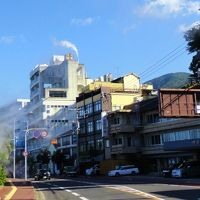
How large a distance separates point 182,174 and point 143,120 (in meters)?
27.8

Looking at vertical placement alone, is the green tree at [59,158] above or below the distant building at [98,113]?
below

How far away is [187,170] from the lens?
55938mm

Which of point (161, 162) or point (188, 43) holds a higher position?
point (188, 43)

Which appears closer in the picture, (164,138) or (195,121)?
(195,121)

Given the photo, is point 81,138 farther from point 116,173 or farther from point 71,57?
point 71,57

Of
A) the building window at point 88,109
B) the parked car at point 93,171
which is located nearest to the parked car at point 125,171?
the parked car at point 93,171

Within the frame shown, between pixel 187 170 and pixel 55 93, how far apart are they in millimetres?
84181

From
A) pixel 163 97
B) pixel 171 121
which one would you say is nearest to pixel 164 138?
pixel 171 121

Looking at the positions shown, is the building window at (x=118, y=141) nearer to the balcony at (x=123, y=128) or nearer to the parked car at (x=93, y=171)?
Answer: the balcony at (x=123, y=128)

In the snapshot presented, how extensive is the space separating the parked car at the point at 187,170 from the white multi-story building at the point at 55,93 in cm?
5231

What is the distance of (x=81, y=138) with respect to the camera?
10231 cm

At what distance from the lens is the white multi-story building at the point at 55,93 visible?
374 feet

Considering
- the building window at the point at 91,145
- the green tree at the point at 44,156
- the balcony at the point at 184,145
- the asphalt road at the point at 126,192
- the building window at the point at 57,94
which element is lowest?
the asphalt road at the point at 126,192

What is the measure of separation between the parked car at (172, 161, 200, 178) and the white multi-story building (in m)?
52.3
